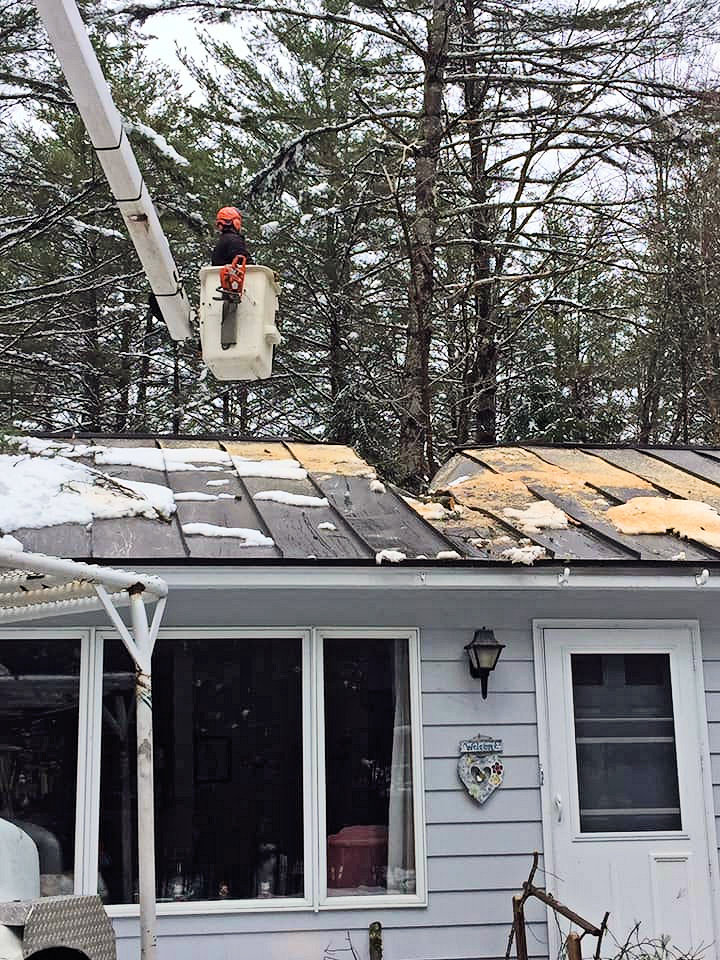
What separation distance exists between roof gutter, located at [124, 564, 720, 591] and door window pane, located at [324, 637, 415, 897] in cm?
67

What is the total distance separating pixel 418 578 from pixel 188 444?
9.51 feet

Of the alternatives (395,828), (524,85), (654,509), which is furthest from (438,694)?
(524,85)

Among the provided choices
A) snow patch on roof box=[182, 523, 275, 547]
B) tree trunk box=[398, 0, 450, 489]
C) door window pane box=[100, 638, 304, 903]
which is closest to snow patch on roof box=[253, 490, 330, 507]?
snow patch on roof box=[182, 523, 275, 547]

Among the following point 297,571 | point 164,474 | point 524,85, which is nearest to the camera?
point 297,571

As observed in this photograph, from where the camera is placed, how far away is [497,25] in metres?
12.8

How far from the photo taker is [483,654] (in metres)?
5.77

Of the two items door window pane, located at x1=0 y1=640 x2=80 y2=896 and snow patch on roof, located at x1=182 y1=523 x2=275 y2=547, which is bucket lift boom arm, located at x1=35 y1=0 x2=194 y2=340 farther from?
door window pane, located at x1=0 y1=640 x2=80 y2=896

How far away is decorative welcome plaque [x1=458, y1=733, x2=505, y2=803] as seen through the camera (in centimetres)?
579

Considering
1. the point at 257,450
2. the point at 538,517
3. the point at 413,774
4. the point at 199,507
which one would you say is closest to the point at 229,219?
the point at 199,507

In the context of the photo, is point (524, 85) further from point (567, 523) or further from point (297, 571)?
point (297, 571)

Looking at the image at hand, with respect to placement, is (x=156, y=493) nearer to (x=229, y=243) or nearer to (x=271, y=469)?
(x=271, y=469)

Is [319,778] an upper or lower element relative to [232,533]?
lower

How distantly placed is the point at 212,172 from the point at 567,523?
9.72 meters

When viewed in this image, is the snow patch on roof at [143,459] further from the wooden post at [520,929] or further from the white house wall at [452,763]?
the wooden post at [520,929]
